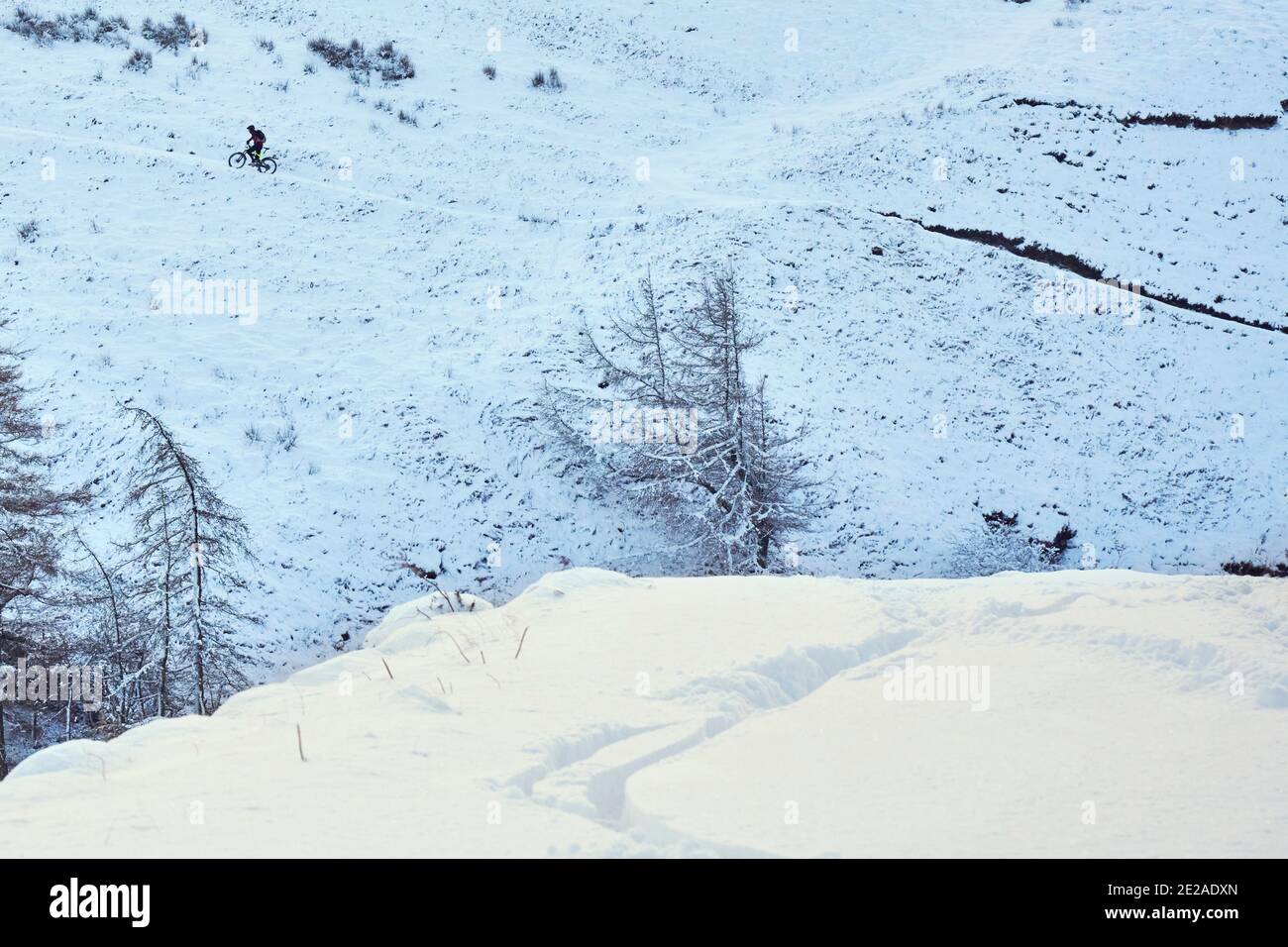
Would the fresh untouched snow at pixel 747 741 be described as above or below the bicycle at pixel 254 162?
below

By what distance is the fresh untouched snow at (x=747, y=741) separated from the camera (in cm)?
407

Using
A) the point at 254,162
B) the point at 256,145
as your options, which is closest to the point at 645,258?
the point at 256,145

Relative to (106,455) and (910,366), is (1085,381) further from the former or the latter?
(106,455)

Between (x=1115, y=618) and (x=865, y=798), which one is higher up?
(x=1115, y=618)

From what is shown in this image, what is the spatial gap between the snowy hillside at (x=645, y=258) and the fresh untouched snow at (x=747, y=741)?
45.9 ft

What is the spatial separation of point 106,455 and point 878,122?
1106 inches

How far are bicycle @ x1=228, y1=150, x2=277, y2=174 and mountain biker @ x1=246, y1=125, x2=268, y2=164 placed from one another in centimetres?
18

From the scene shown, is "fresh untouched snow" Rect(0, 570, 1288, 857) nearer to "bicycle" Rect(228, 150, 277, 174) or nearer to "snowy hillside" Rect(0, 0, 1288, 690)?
"snowy hillside" Rect(0, 0, 1288, 690)

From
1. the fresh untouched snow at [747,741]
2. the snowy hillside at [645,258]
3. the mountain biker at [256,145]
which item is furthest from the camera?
the mountain biker at [256,145]

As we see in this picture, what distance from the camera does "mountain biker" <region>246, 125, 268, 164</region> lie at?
106ft

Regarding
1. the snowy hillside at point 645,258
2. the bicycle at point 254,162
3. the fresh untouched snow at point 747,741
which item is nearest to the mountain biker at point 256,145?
the bicycle at point 254,162

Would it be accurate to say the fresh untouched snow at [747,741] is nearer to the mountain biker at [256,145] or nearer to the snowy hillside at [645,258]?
the snowy hillside at [645,258]

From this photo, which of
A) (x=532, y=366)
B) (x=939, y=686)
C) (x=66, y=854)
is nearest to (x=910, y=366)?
(x=532, y=366)

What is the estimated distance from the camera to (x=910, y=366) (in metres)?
27.2
